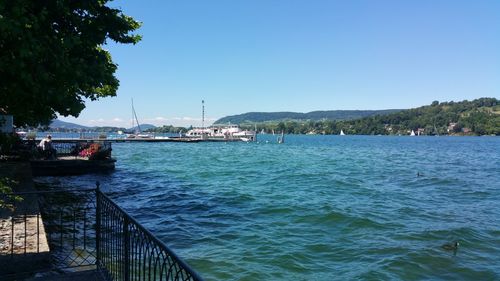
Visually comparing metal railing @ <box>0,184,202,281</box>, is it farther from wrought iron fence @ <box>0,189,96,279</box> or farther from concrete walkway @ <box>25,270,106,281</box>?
concrete walkway @ <box>25,270,106,281</box>

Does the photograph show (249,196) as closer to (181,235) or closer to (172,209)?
(172,209)

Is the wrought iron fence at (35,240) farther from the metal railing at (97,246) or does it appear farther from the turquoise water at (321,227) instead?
the turquoise water at (321,227)

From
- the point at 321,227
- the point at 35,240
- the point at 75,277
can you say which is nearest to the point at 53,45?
the point at 35,240

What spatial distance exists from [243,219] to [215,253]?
444cm

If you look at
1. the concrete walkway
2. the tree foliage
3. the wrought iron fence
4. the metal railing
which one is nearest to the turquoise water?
the wrought iron fence

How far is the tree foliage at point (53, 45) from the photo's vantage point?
643 cm

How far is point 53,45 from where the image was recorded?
7.24 metres

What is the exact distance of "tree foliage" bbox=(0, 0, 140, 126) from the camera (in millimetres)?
6430

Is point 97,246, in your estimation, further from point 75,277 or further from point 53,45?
point 53,45

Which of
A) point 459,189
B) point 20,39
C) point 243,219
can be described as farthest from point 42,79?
point 459,189

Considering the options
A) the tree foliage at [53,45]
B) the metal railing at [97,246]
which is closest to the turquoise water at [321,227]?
the metal railing at [97,246]

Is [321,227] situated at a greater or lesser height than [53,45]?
lesser

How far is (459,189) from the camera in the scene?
2461 centimetres

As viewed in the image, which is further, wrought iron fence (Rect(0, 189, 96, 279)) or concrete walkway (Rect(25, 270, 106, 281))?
wrought iron fence (Rect(0, 189, 96, 279))
